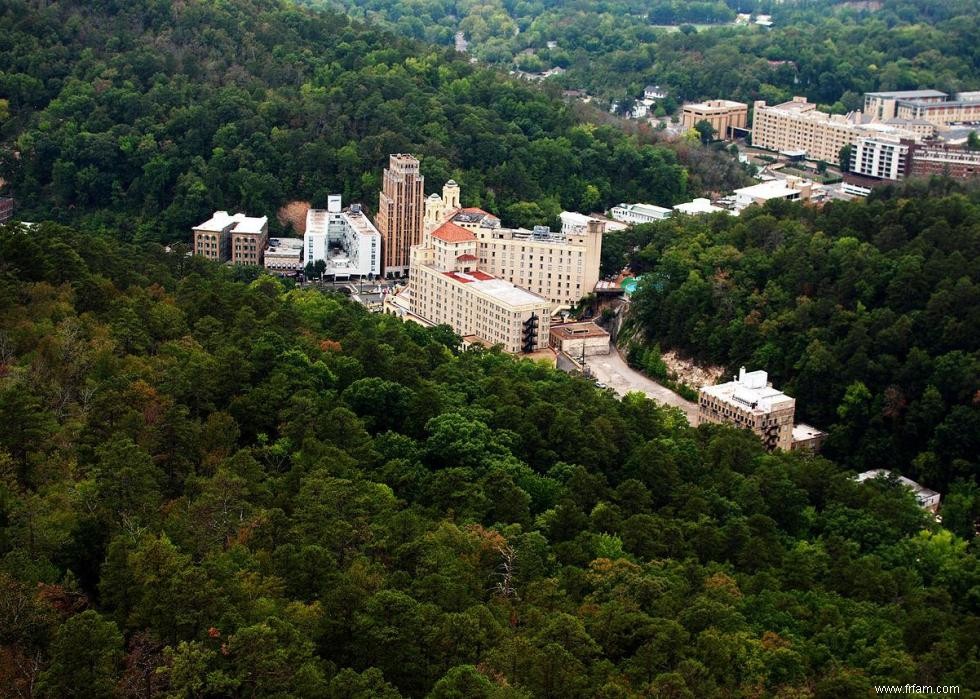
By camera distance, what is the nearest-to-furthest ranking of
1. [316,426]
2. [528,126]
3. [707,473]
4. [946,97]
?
[316,426]
[707,473]
[528,126]
[946,97]

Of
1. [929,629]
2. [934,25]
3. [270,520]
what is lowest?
[929,629]

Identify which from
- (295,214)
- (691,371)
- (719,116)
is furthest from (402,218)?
(719,116)

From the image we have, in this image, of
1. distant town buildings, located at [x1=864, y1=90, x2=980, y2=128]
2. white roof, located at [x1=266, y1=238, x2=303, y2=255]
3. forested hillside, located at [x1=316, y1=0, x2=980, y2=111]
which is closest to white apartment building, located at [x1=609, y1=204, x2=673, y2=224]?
white roof, located at [x1=266, y1=238, x2=303, y2=255]

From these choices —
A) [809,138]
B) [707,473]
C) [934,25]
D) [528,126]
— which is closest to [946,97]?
[809,138]

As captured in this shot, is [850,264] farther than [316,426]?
Yes

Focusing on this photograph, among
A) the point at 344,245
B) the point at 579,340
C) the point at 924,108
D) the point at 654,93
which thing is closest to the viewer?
the point at 579,340

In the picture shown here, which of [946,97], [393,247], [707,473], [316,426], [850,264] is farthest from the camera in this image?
[946,97]

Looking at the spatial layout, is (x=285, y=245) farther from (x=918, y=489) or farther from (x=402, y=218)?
(x=918, y=489)

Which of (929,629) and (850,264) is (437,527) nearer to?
(929,629)
